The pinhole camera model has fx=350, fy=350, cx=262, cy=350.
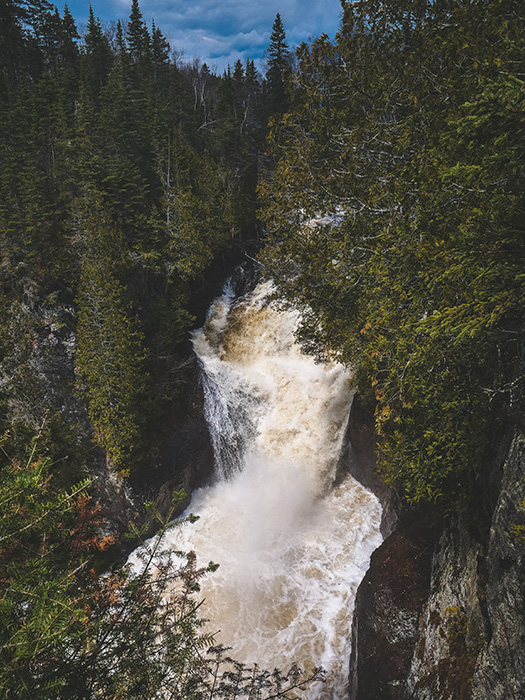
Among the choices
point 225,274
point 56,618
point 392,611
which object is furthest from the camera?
point 225,274

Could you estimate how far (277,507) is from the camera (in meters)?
15.1

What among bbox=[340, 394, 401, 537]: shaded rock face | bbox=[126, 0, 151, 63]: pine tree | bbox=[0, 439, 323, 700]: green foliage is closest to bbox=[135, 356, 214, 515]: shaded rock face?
bbox=[340, 394, 401, 537]: shaded rock face

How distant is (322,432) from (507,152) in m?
13.6

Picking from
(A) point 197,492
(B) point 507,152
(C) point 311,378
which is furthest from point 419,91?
(A) point 197,492

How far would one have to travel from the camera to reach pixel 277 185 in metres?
9.12

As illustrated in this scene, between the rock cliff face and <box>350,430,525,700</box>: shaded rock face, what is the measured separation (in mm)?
14

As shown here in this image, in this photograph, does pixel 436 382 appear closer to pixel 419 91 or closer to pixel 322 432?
pixel 419 91

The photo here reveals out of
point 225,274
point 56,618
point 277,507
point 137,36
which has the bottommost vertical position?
point 277,507

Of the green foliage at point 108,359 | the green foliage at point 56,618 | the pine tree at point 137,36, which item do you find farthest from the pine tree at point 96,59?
the green foliage at point 56,618

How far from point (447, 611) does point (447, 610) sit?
0.07 metres

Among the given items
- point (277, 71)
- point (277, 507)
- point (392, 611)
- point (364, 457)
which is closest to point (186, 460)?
point (277, 507)

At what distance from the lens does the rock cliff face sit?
4.09 m

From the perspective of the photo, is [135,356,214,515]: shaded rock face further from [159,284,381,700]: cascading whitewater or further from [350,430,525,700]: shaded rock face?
[350,430,525,700]: shaded rock face

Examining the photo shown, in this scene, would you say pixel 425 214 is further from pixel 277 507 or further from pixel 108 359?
pixel 277 507
